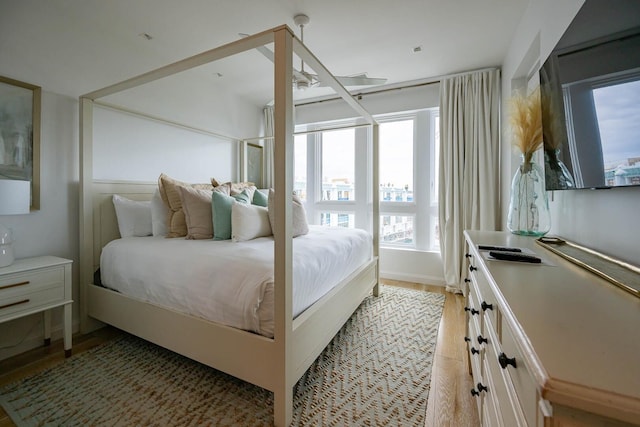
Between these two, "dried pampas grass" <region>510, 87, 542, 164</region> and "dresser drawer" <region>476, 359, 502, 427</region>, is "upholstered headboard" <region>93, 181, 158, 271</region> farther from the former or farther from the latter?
"dried pampas grass" <region>510, 87, 542, 164</region>

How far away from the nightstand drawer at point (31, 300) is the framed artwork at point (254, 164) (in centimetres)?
250

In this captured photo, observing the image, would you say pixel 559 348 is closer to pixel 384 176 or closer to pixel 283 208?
pixel 283 208

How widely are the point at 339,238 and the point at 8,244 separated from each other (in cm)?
217

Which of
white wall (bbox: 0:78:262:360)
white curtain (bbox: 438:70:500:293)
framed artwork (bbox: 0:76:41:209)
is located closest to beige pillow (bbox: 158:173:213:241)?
white wall (bbox: 0:78:262:360)

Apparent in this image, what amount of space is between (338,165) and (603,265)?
3376 mm

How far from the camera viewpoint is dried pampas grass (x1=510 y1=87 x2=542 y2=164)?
156 cm

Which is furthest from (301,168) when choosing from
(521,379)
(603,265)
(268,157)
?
(521,379)

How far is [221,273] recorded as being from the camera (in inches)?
57.2

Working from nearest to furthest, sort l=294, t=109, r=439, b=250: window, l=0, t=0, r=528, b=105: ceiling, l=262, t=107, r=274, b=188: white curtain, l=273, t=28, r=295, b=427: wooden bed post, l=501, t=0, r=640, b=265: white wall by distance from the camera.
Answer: l=501, t=0, r=640, b=265: white wall
l=273, t=28, r=295, b=427: wooden bed post
l=0, t=0, r=528, b=105: ceiling
l=294, t=109, r=439, b=250: window
l=262, t=107, r=274, b=188: white curtain

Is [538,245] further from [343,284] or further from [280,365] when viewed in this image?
[280,365]

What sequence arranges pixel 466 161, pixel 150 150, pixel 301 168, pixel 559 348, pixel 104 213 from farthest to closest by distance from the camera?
1. pixel 301 168
2. pixel 466 161
3. pixel 150 150
4. pixel 104 213
5. pixel 559 348

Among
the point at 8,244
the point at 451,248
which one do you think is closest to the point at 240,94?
the point at 8,244

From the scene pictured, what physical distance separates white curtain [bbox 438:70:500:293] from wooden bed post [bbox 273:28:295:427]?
8.33 feet

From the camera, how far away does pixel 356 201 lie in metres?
3.96
